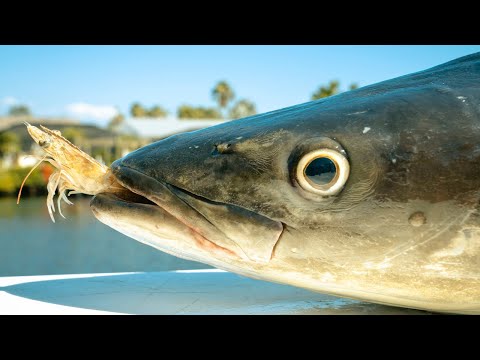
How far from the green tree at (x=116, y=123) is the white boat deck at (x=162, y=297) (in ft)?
152

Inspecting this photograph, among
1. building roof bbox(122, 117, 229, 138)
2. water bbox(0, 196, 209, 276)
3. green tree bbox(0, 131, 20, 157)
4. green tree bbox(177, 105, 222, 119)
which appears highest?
green tree bbox(177, 105, 222, 119)

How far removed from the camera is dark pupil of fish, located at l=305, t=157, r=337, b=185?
2117 millimetres

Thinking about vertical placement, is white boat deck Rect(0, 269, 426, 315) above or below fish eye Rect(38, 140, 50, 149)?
below

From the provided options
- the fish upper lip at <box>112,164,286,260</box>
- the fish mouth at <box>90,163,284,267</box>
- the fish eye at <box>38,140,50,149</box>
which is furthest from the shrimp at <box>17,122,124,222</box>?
the fish upper lip at <box>112,164,286,260</box>

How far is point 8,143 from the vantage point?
144 feet

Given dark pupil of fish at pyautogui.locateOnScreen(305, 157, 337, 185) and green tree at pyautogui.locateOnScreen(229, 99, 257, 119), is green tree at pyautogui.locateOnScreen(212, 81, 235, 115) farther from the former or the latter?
dark pupil of fish at pyautogui.locateOnScreen(305, 157, 337, 185)

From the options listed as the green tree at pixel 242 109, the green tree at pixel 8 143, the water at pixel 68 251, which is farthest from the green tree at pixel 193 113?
the water at pixel 68 251

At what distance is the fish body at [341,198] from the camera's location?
6.86 ft

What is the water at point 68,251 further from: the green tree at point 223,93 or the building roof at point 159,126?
the green tree at point 223,93

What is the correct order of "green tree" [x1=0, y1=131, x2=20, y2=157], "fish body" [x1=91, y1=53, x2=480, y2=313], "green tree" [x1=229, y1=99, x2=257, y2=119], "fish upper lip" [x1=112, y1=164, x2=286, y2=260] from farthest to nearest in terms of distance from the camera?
"green tree" [x1=229, y1=99, x2=257, y2=119] < "green tree" [x1=0, y1=131, x2=20, y2=157] < "fish upper lip" [x1=112, y1=164, x2=286, y2=260] < "fish body" [x1=91, y1=53, x2=480, y2=313]

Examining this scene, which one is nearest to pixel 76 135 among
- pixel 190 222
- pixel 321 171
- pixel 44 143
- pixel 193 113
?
pixel 193 113

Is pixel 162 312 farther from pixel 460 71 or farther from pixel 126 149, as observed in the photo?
pixel 126 149

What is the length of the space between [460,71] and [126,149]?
46.6m

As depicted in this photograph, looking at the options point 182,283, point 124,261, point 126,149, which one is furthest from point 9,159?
point 182,283
